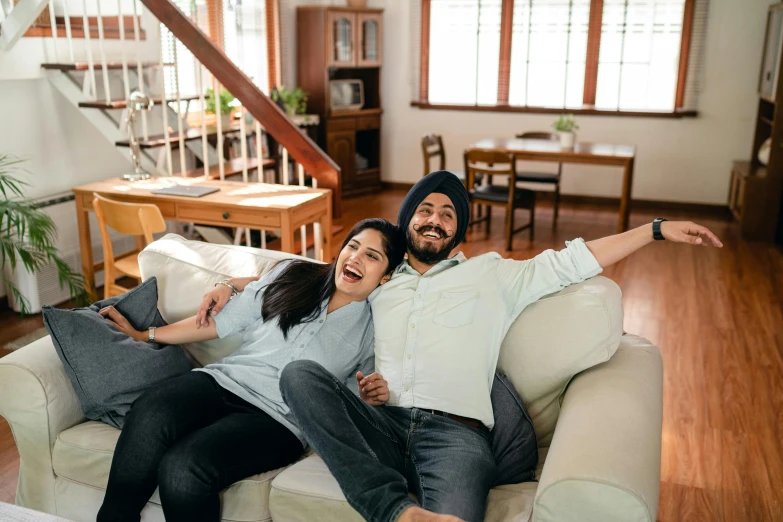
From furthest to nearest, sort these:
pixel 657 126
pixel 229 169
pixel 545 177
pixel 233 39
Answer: pixel 657 126 < pixel 233 39 < pixel 545 177 < pixel 229 169

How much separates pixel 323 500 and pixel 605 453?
2.13 ft

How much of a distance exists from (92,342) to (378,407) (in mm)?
795

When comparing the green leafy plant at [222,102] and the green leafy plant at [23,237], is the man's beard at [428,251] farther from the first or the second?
the green leafy plant at [222,102]

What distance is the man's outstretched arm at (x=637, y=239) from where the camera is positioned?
2016 mm

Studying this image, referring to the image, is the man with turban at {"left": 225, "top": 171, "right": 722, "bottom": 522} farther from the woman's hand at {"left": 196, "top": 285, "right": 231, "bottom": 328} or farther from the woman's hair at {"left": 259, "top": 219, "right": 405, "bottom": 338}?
the woman's hand at {"left": 196, "top": 285, "right": 231, "bottom": 328}

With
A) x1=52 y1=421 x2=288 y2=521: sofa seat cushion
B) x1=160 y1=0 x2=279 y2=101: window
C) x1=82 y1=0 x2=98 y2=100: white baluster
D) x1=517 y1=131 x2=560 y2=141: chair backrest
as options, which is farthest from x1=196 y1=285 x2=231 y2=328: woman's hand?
x1=517 y1=131 x2=560 y2=141: chair backrest

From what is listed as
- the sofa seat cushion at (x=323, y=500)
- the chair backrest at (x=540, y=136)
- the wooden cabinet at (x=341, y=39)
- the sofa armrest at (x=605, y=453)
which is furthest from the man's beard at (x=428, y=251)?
the wooden cabinet at (x=341, y=39)

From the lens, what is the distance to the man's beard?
2104mm

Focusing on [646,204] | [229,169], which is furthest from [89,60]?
[646,204]

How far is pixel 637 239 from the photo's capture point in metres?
2.05

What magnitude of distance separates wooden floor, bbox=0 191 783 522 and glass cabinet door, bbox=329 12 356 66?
1.50m

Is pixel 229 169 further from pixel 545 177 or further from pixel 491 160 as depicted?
pixel 545 177

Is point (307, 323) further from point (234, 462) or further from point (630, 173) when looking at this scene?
point (630, 173)

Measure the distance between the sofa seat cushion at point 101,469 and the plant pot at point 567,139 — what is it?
13.9ft
